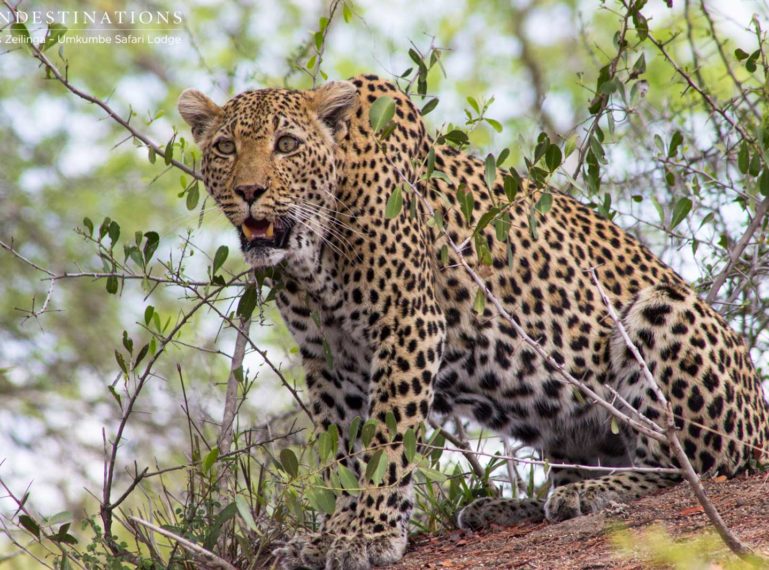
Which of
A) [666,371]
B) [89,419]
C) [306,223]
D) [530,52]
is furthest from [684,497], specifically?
[530,52]

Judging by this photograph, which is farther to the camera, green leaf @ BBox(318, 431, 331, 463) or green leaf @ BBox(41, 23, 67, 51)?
green leaf @ BBox(41, 23, 67, 51)

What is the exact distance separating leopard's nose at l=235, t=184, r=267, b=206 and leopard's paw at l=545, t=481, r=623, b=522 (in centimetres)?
268

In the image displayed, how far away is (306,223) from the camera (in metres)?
7.10

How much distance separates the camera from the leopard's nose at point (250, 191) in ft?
22.9

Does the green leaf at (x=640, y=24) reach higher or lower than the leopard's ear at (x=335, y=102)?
lower

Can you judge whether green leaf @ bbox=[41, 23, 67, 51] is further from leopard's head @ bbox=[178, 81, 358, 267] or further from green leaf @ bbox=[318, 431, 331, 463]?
green leaf @ bbox=[318, 431, 331, 463]

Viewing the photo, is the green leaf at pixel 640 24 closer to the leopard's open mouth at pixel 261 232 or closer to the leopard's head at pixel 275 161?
the leopard's head at pixel 275 161

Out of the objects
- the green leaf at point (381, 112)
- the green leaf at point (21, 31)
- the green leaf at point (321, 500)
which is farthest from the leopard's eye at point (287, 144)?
the green leaf at point (321, 500)

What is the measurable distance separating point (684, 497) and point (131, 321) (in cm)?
1443

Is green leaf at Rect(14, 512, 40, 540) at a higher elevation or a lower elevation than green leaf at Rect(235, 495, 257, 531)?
higher

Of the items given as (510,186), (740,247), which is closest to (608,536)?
(510,186)

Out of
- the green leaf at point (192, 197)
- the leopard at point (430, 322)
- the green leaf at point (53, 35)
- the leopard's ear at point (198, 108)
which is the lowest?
the leopard at point (430, 322)

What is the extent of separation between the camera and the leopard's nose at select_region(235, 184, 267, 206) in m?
6.98

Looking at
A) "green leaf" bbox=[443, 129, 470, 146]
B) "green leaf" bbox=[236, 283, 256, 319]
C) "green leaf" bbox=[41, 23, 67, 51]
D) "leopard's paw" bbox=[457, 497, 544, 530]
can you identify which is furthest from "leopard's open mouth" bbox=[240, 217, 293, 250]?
"leopard's paw" bbox=[457, 497, 544, 530]
